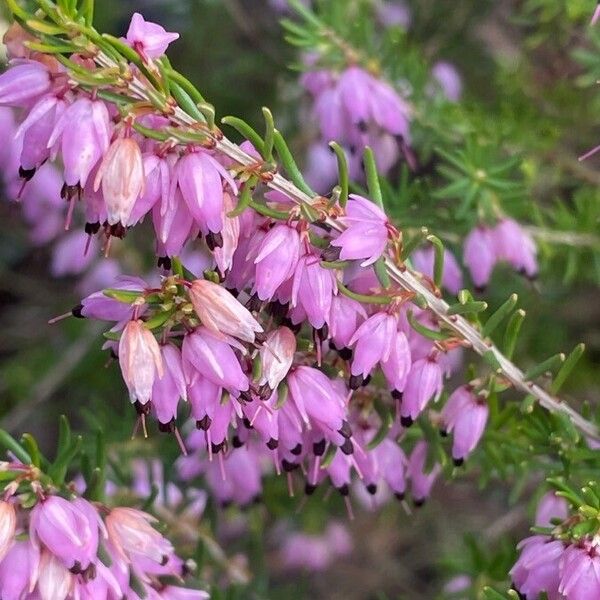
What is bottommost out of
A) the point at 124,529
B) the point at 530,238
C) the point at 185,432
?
the point at 185,432

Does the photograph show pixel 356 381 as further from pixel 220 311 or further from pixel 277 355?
pixel 220 311

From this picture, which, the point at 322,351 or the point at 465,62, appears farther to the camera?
the point at 465,62

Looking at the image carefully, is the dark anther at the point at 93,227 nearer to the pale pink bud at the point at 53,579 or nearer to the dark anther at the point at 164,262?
the dark anther at the point at 164,262

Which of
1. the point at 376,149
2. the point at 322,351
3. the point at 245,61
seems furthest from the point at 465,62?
the point at 322,351

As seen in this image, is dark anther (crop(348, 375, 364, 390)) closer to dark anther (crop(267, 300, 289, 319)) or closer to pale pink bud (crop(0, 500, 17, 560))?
dark anther (crop(267, 300, 289, 319))

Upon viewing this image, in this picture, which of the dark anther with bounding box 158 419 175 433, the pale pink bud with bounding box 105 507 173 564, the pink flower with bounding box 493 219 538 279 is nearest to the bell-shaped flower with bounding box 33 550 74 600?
the pale pink bud with bounding box 105 507 173 564

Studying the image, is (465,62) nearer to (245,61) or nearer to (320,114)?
(245,61)
